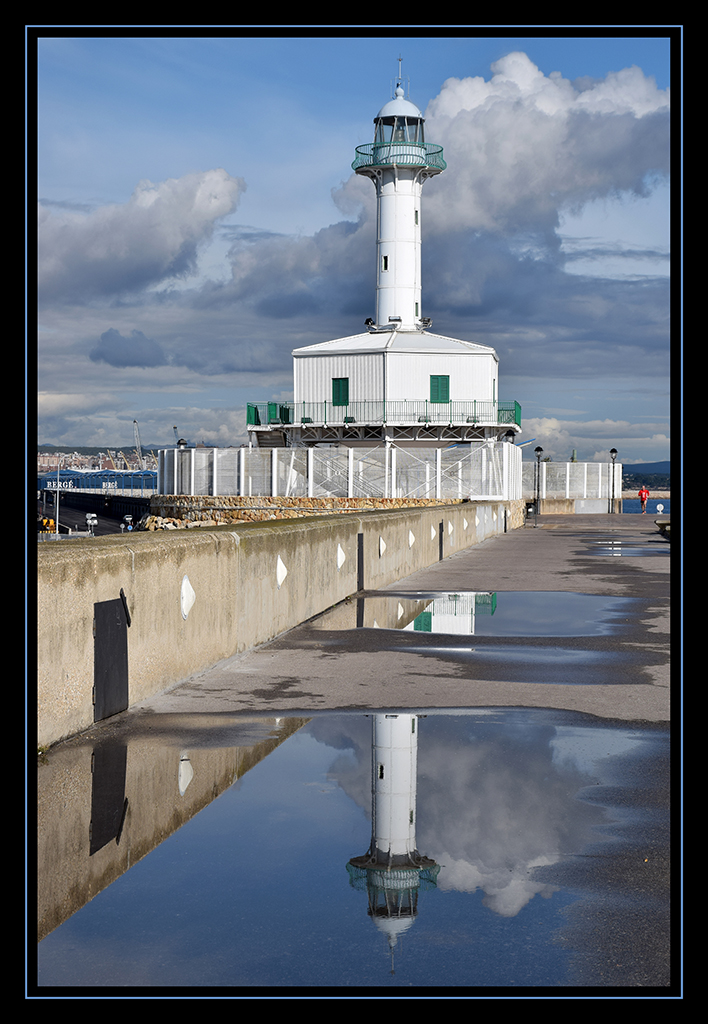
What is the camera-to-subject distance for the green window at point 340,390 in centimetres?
6500

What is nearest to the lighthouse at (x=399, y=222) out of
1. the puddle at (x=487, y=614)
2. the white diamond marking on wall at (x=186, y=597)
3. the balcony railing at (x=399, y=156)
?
the balcony railing at (x=399, y=156)

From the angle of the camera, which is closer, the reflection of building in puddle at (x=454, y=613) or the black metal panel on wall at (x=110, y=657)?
the black metal panel on wall at (x=110, y=657)

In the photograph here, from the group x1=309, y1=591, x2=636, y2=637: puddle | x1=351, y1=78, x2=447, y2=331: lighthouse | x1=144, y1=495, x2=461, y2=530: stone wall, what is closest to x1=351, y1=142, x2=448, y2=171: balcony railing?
x1=351, y1=78, x2=447, y2=331: lighthouse

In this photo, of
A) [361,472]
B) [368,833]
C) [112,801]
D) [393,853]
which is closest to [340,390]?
[361,472]

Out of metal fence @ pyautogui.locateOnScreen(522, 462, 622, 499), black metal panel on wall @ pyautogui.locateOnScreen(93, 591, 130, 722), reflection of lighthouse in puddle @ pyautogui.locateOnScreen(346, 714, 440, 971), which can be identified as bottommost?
reflection of lighthouse in puddle @ pyautogui.locateOnScreen(346, 714, 440, 971)

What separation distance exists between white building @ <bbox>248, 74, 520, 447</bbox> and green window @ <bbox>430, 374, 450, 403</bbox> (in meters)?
0.06

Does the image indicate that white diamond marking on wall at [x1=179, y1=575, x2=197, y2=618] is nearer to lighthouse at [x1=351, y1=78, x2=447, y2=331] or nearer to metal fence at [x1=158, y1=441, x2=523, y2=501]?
metal fence at [x1=158, y1=441, x2=523, y2=501]

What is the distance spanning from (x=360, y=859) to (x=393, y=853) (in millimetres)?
157

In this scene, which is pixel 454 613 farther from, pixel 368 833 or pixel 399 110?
pixel 399 110

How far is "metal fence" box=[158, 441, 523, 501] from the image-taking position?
55.9 metres

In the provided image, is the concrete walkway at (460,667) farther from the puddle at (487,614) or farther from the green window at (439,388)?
the green window at (439,388)

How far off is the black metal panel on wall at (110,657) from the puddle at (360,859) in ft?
1.79

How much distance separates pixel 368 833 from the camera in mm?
5266
